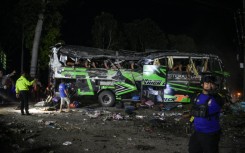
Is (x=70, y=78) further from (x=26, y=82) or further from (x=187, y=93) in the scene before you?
(x=187, y=93)

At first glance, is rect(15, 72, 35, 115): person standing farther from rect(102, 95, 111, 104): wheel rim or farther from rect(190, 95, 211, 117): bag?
rect(190, 95, 211, 117): bag

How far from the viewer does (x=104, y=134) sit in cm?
1017

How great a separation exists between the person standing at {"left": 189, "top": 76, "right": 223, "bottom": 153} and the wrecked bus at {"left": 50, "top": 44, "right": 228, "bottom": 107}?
37.5 feet

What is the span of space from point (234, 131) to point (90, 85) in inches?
325

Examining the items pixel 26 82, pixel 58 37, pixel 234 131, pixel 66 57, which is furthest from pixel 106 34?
pixel 234 131

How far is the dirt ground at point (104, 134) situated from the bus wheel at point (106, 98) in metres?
3.43

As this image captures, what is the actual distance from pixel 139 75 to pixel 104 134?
7.95 metres

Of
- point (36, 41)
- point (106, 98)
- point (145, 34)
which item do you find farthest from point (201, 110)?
point (145, 34)

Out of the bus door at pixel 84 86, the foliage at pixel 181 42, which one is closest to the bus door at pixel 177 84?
the bus door at pixel 84 86

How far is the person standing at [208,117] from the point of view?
18.3 feet

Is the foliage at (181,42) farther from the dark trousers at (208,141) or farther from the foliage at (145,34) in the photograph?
the dark trousers at (208,141)

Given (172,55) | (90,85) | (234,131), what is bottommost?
(234,131)

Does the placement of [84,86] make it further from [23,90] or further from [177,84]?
[177,84]

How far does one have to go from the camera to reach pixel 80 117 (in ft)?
45.4
